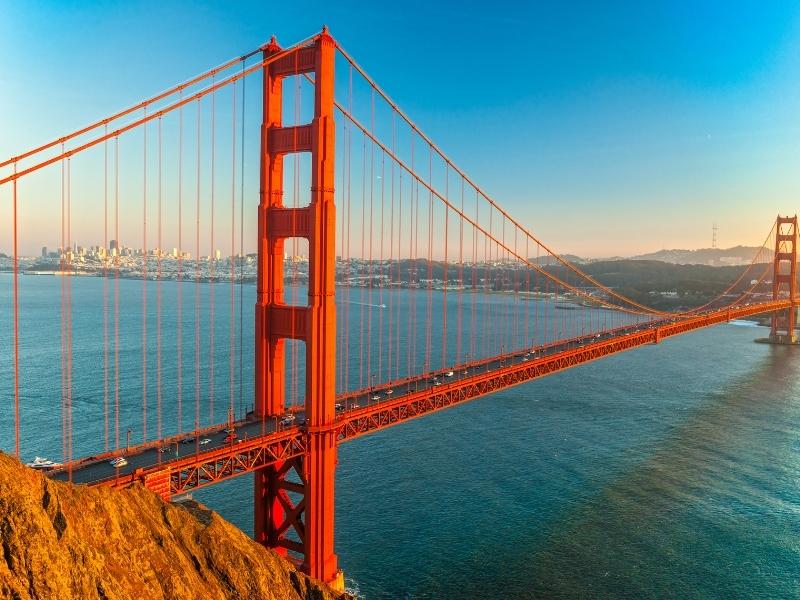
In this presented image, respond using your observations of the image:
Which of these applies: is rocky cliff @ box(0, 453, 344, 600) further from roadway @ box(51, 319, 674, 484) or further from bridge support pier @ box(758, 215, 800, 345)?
bridge support pier @ box(758, 215, 800, 345)

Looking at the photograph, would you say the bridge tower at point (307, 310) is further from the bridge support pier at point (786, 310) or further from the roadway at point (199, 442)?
the bridge support pier at point (786, 310)

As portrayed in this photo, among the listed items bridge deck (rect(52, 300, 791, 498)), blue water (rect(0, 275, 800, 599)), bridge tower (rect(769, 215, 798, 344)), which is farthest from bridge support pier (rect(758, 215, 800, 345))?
bridge deck (rect(52, 300, 791, 498))

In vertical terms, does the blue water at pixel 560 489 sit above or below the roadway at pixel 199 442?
below

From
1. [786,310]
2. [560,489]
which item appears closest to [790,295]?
[786,310]

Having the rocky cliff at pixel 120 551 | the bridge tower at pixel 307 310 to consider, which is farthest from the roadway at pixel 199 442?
the rocky cliff at pixel 120 551

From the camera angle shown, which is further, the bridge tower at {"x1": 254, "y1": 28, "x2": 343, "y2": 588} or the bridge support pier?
the bridge support pier

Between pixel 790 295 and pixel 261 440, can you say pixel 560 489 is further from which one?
pixel 790 295
